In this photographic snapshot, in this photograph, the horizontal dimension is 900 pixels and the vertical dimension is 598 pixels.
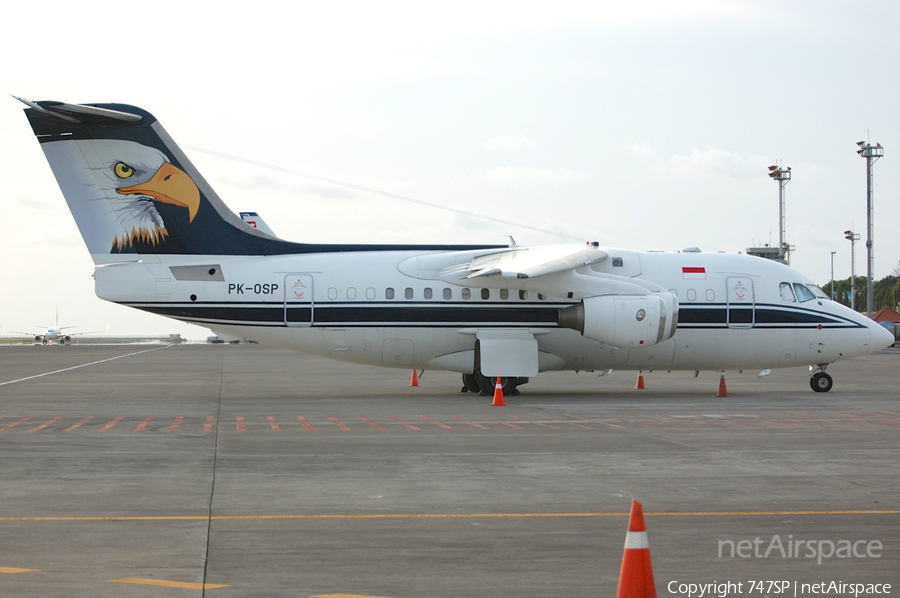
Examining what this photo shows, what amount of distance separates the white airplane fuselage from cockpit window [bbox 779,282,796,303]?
0.05 meters

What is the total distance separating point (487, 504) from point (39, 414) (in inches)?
513

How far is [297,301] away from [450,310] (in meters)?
4.02

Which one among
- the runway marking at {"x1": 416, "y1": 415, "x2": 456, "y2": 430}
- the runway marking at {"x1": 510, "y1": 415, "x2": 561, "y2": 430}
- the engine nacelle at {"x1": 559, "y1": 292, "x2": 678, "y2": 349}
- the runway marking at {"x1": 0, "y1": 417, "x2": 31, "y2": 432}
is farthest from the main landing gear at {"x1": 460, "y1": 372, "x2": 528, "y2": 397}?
the runway marking at {"x1": 0, "y1": 417, "x2": 31, "y2": 432}

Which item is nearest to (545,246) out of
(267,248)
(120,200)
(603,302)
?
(603,302)

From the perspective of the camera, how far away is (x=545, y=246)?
2602 centimetres

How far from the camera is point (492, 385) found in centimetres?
2436

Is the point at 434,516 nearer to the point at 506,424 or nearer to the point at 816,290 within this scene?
the point at 506,424

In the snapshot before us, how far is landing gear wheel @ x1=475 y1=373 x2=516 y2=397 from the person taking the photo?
79.6 feet

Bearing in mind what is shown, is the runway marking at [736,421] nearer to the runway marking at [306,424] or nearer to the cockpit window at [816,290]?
the runway marking at [306,424]

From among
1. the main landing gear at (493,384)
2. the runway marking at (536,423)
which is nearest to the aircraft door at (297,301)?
the main landing gear at (493,384)

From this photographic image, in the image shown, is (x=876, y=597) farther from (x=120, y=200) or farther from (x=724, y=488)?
(x=120, y=200)

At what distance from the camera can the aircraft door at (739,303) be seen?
83.6 feet

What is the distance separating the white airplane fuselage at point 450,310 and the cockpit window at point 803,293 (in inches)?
4.6

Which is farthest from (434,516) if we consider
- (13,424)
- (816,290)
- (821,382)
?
(816,290)
